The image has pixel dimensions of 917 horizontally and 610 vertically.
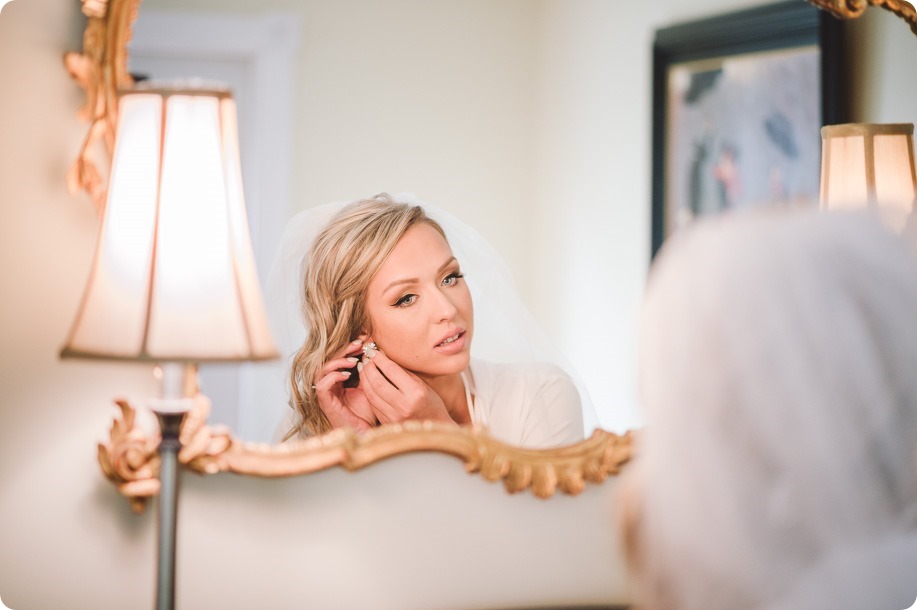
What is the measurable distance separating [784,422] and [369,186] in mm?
607

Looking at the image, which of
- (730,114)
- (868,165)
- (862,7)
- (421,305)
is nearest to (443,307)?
(421,305)

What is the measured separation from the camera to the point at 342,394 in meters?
1.19

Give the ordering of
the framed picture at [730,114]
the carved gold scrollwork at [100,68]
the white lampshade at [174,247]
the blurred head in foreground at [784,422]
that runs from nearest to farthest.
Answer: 1. the blurred head in foreground at [784,422]
2. the white lampshade at [174,247]
3. the carved gold scrollwork at [100,68]
4. the framed picture at [730,114]

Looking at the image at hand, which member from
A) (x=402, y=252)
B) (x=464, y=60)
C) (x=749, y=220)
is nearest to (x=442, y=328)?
(x=402, y=252)

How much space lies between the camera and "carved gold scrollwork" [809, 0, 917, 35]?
134cm

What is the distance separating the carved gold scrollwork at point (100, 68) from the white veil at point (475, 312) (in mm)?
236

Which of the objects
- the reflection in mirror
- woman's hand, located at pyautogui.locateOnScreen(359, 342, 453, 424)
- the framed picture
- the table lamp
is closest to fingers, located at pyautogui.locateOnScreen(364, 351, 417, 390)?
woman's hand, located at pyautogui.locateOnScreen(359, 342, 453, 424)

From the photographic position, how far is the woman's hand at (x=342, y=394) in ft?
3.84

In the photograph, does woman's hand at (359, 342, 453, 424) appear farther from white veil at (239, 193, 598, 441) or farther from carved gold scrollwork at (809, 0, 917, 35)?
carved gold scrollwork at (809, 0, 917, 35)

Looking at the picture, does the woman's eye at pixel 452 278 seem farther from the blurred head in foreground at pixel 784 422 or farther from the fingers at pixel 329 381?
the blurred head in foreground at pixel 784 422

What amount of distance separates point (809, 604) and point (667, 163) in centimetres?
69

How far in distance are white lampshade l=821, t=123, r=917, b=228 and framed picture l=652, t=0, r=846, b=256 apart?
0.13ft

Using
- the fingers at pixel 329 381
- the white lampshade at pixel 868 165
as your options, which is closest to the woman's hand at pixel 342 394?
the fingers at pixel 329 381

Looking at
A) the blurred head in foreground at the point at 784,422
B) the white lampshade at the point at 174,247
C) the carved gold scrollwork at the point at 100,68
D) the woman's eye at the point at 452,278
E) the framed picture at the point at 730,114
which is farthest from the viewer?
the framed picture at the point at 730,114
